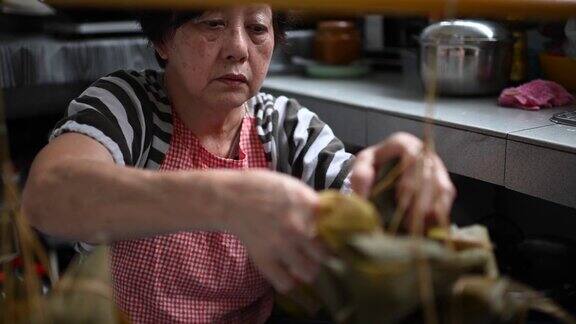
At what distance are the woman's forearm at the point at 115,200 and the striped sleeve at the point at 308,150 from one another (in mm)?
544

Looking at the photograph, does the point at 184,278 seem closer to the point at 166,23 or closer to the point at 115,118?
the point at 115,118

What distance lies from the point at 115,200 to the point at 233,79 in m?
0.47

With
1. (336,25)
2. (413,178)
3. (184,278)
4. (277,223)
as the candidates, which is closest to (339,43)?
(336,25)

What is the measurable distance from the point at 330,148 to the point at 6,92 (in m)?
1.21

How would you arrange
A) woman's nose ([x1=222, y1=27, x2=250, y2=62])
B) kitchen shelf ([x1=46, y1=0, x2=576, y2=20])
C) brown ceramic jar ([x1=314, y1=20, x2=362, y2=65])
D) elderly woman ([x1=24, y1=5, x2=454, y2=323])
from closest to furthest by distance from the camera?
kitchen shelf ([x1=46, y1=0, x2=576, y2=20]) → elderly woman ([x1=24, y1=5, x2=454, y2=323]) → woman's nose ([x1=222, y1=27, x2=250, y2=62]) → brown ceramic jar ([x1=314, y1=20, x2=362, y2=65])

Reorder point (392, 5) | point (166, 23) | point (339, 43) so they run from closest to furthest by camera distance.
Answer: point (392, 5) < point (166, 23) < point (339, 43)

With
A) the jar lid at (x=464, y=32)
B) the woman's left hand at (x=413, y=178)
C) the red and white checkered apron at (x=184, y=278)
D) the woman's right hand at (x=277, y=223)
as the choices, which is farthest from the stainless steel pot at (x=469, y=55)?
the woman's right hand at (x=277, y=223)

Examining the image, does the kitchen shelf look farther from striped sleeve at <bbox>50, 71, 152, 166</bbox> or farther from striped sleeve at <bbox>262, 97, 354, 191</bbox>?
striped sleeve at <bbox>262, 97, 354, 191</bbox>

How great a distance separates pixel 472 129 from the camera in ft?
5.03

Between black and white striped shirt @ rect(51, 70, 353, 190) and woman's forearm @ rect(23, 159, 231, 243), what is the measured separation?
177mm

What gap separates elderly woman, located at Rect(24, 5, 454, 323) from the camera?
815mm

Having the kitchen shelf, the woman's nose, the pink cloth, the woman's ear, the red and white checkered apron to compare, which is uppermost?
the kitchen shelf

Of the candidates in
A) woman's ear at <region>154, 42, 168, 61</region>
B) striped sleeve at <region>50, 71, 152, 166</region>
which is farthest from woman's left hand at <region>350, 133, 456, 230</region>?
woman's ear at <region>154, 42, 168, 61</region>

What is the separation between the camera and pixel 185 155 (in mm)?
1322
